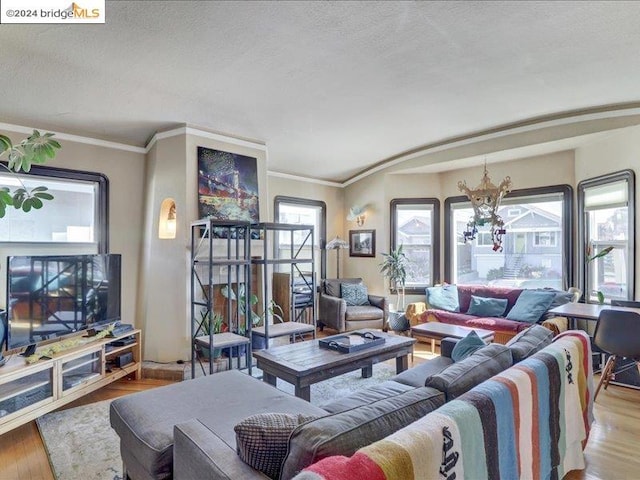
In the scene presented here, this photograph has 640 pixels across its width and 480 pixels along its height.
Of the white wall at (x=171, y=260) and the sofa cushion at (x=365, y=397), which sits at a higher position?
the white wall at (x=171, y=260)

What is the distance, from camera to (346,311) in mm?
5609

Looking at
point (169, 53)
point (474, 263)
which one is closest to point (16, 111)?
point (169, 53)

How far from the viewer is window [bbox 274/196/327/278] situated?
6.13 metres

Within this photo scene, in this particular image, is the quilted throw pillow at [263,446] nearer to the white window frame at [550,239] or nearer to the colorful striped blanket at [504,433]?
the colorful striped blanket at [504,433]

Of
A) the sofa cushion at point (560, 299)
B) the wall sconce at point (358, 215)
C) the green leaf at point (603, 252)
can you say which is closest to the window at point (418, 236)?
the wall sconce at point (358, 215)

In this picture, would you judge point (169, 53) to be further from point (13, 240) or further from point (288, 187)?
point (288, 187)

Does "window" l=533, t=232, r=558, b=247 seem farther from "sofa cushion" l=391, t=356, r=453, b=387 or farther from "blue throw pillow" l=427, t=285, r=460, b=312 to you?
"sofa cushion" l=391, t=356, r=453, b=387

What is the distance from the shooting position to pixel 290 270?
5.32m

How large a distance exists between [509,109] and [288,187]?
351 cm

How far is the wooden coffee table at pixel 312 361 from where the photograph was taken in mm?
2707

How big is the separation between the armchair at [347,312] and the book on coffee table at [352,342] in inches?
75.7

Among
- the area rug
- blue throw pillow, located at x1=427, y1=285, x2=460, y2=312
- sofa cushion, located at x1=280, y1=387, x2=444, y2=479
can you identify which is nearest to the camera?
sofa cushion, located at x1=280, y1=387, x2=444, y2=479

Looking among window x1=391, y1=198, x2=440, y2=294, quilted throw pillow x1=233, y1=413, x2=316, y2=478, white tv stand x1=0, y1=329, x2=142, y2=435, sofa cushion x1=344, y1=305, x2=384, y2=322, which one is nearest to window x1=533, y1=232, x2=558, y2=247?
window x1=391, y1=198, x2=440, y2=294

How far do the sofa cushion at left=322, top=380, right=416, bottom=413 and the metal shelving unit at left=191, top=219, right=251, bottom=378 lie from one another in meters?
1.44
